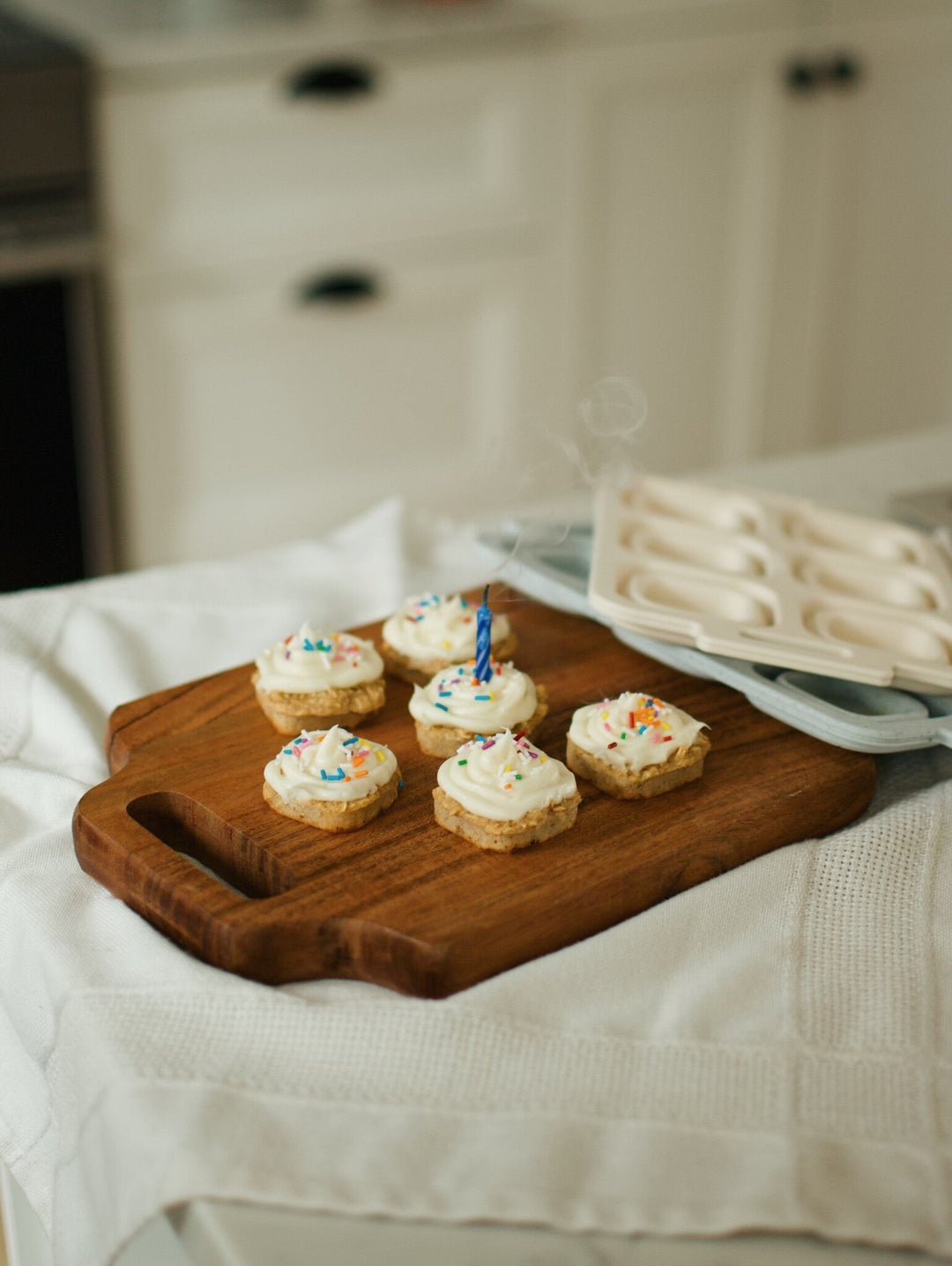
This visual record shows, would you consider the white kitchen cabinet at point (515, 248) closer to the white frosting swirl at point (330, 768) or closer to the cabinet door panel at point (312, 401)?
the cabinet door panel at point (312, 401)

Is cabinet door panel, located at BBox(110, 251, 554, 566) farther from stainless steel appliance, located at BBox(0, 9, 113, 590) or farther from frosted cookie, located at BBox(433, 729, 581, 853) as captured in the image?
frosted cookie, located at BBox(433, 729, 581, 853)

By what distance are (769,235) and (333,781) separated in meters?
2.46

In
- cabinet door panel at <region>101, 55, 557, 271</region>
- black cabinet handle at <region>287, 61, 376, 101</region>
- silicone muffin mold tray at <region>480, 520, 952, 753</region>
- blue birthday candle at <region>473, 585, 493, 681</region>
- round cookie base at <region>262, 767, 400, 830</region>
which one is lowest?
round cookie base at <region>262, 767, 400, 830</region>

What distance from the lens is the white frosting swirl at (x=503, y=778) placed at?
779 mm

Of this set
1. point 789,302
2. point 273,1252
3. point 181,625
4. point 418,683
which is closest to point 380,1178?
point 273,1252

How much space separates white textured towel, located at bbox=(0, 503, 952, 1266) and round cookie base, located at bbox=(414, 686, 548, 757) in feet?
0.57

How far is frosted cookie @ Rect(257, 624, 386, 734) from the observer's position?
3.01 ft

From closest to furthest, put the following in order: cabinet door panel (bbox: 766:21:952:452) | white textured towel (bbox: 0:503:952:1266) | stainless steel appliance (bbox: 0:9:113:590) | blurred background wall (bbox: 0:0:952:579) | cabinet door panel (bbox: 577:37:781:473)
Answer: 1. white textured towel (bbox: 0:503:952:1266)
2. stainless steel appliance (bbox: 0:9:113:590)
3. blurred background wall (bbox: 0:0:952:579)
4. cabinet door panel (bbox: 577:37:781:473)
5. cabinet door panel (bbox: 766:21:952:452)

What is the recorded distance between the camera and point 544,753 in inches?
32.4

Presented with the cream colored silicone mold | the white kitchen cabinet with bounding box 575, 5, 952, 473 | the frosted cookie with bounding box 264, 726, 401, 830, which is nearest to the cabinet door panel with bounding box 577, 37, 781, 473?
the white kitchen cabinet with bounding box 575, 5, 952, 473

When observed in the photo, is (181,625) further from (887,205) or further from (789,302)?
(887,205)

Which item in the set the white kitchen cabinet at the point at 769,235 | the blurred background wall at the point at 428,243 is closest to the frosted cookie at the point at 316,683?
the blurred background wall at the point at 428,243

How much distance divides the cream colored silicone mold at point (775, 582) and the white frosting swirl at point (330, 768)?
0.76 ft

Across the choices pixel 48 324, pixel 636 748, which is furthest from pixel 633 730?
pixel 48 324
